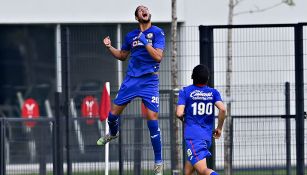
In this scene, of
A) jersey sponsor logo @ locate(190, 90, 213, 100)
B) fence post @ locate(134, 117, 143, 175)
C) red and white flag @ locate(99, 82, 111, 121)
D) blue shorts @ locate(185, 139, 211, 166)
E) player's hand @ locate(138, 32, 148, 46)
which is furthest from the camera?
fence post @ locate(134, 117, 143, 175)

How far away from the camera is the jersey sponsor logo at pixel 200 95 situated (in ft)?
52.0

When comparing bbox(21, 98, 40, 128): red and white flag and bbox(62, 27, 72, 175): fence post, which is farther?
bbox(21, 98, 40, 128): red and white flag

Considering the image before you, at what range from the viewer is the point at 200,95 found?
15.9 m

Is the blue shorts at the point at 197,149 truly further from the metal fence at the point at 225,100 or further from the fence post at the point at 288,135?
the fence post at the point at 288,135

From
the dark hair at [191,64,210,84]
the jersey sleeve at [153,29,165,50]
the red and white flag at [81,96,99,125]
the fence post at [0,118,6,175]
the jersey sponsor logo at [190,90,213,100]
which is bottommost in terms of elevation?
the fence post at [0,118,6,175]

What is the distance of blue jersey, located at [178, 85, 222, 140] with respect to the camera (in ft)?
52.0

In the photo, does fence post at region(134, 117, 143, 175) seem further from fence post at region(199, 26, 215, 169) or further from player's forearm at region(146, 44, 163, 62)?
player's forearm at region(146, 44, 163, 62)

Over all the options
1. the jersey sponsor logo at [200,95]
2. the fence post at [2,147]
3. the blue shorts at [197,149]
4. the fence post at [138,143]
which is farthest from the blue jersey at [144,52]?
the fence post at [2,147]

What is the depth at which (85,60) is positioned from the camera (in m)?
19.3

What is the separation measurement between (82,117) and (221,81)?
2512mm

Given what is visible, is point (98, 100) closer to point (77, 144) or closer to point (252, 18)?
point (77, 144)

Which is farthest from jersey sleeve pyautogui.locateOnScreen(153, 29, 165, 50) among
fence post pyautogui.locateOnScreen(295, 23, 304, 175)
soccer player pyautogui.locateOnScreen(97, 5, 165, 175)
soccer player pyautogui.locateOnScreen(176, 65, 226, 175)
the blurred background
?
fence post pyautogui.locateOnScreen(295, 23, 304, 175)

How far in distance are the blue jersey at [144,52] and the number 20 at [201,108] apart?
2.95 ft

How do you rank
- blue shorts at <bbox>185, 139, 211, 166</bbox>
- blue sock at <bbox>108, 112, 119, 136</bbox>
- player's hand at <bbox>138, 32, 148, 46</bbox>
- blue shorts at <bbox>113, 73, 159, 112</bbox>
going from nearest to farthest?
blue shorts at <bbox>185, 139, 211, 166</bbox>
player's hand at <bbox>138, 32, 148, 46</bbox>
blue shorts at <bbox>113, 73, 159, 112</bbox>
blue sock at <bbox>108, 112, 119, 136</bbox>
